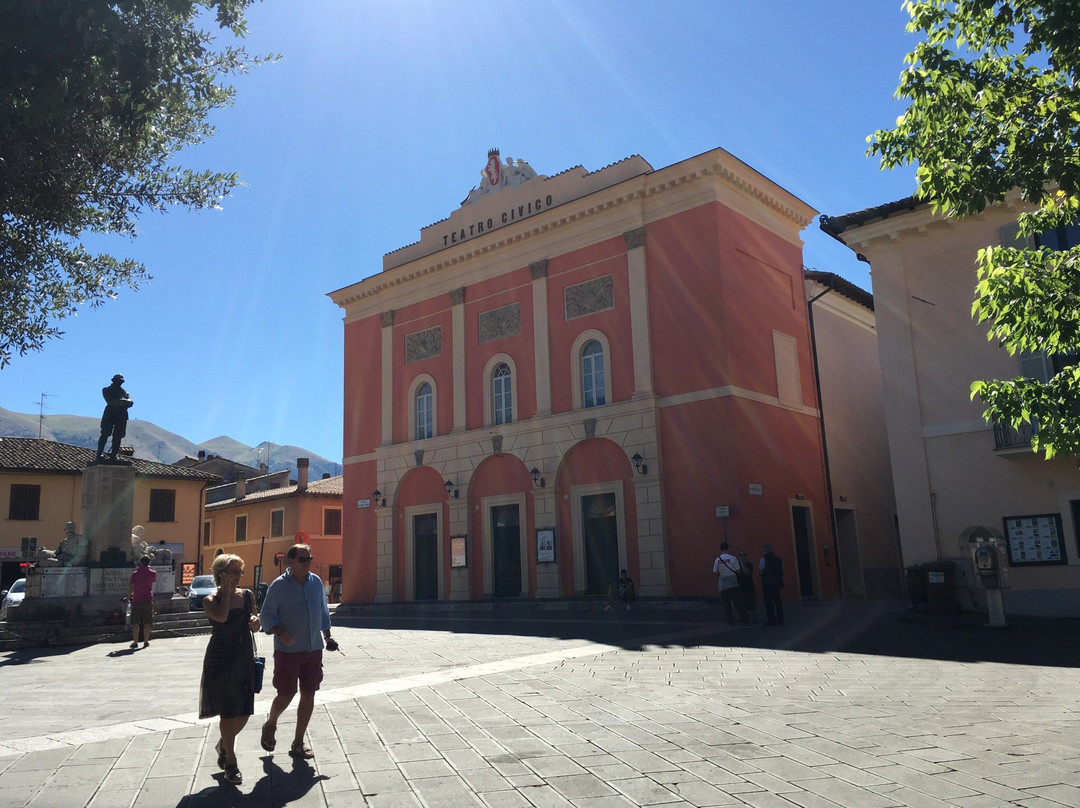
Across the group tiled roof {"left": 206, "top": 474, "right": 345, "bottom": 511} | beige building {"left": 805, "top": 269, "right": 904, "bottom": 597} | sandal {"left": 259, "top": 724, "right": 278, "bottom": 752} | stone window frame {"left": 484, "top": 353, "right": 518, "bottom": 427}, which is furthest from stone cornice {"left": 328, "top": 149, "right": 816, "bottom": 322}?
sandal {"left": 259, "top": 724, "right": 278, "bottom": 752}

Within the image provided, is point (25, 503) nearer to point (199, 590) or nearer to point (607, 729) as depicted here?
point (199, 590)

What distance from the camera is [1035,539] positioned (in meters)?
14.8

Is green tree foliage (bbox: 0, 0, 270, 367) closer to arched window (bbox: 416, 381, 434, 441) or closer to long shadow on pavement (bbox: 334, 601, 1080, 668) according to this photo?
long shadow on pavement (bbox: 334, 601, 1080, 668)

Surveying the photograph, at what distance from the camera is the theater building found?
20641 mm

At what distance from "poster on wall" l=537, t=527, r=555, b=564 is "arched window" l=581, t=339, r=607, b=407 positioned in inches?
140

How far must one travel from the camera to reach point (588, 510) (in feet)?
73.0

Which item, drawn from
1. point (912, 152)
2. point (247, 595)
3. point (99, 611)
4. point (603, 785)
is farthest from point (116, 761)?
point (99, 611)

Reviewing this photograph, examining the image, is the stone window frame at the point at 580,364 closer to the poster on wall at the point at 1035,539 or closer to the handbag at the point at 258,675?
the poster on wall at the point at 1035,539

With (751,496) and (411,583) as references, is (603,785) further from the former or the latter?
(411,583)

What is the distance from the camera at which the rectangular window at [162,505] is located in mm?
39688

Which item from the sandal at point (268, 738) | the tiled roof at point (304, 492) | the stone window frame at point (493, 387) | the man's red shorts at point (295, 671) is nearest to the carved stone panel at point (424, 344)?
the stone window frame at point (493, 387)

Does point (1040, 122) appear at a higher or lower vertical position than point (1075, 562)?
higher

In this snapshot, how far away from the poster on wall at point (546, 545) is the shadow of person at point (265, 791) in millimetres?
16859

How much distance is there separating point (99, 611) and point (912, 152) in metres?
16.0
